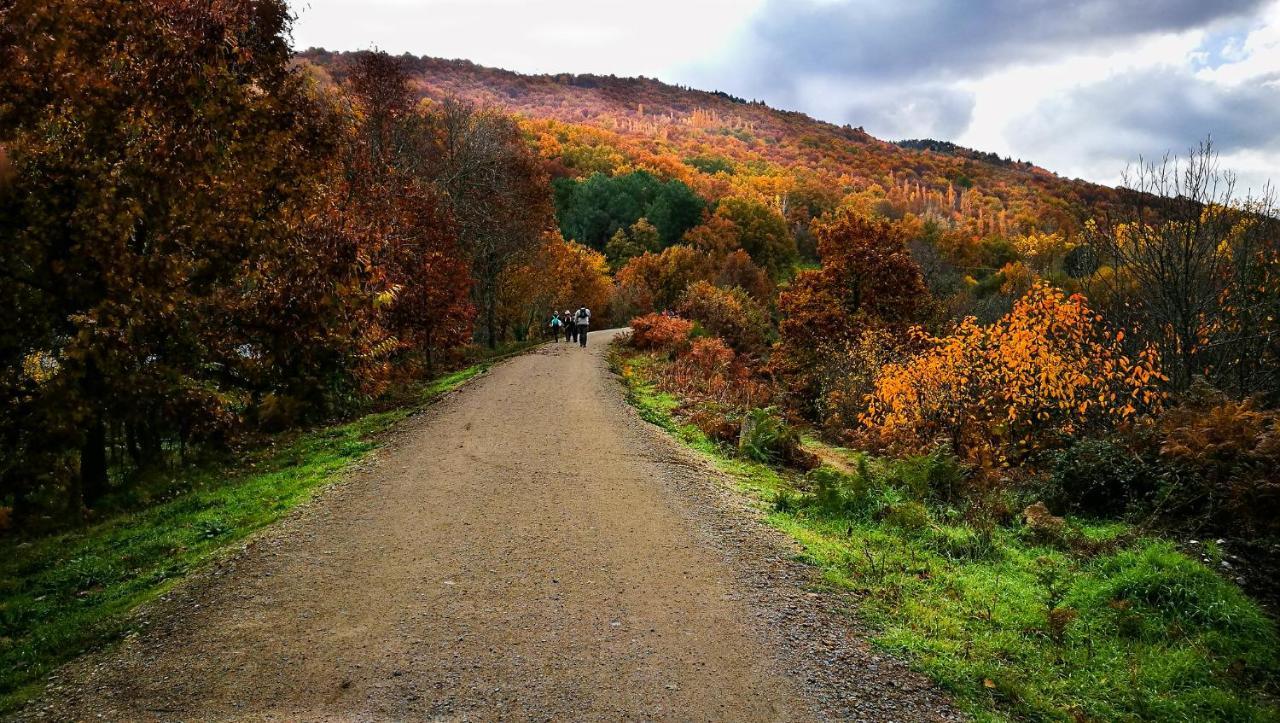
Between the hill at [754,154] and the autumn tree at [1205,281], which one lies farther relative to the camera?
the hill at [754,154]

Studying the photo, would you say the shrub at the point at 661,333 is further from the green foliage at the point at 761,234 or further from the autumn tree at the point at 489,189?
the green foliage at the point at 761,234

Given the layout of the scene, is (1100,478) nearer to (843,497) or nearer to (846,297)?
(843,497)

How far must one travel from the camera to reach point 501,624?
5.33 m

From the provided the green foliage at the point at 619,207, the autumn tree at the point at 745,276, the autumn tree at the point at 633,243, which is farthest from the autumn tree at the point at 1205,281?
the green foliage at the point at 619,207

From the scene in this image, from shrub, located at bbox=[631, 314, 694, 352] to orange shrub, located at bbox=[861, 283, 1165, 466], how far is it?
1418cm

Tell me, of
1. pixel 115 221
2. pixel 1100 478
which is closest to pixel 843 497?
pixel 1100 478

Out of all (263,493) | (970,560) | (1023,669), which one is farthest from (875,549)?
(263,493)

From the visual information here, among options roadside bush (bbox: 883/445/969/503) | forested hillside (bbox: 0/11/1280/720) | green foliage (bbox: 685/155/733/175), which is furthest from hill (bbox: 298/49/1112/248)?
roadside bush (bbox: 883/445/969/503)

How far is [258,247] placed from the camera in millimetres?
11008

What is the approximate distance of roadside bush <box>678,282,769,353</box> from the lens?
109 feet

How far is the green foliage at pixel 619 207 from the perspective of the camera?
69688 millimetres

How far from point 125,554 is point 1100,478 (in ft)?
39.4

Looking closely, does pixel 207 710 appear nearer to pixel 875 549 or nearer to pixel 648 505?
pixel 648 505

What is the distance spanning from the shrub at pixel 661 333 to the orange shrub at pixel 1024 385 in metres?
14.2
